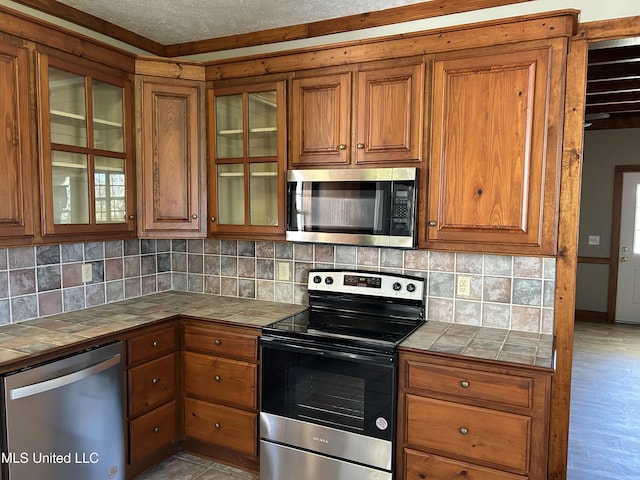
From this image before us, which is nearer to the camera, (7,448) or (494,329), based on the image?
(7,448)

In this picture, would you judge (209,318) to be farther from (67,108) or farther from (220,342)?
(67,108)

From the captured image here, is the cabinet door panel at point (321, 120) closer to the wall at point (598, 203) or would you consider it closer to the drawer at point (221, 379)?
the drawer at point (221, 379)

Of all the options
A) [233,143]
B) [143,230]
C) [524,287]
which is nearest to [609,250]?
[524,287]

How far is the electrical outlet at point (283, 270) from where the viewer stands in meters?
2.92

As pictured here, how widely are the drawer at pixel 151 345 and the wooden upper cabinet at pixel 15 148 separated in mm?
741

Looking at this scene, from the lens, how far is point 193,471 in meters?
2.57

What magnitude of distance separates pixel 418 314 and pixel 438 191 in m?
0.72

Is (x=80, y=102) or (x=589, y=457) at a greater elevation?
(x=80, y=102)

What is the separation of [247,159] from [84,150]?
0.86 metres

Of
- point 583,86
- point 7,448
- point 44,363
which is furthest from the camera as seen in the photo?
point 583,86

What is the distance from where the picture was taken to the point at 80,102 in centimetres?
235

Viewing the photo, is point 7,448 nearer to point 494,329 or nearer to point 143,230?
point 143,230

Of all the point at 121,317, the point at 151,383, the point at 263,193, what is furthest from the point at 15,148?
the point at 151,383

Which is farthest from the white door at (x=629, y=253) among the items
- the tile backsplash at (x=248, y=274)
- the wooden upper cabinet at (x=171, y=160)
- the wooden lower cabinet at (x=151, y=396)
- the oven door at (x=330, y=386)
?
the wooden lower cabinet at (x=151, y=396)
